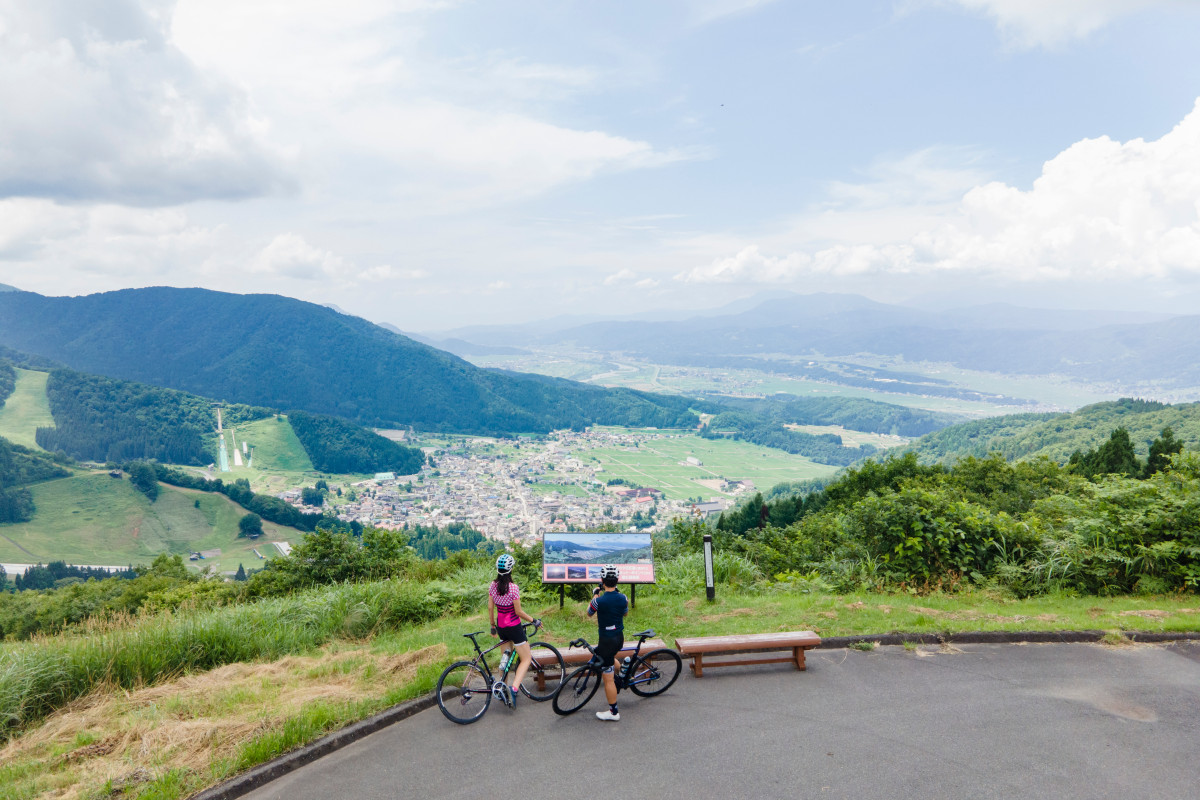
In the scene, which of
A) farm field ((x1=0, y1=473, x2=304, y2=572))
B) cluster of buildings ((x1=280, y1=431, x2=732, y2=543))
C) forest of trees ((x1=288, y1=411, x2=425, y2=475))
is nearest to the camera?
farm field ((x1=0, y1=473, x2=304, y2=572))

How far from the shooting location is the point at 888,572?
10.1 meters

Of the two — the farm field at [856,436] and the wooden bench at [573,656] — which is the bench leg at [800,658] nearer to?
the wooden bench at [573,656]

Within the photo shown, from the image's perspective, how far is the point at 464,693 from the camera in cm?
614

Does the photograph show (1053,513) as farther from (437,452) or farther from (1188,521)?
(437,452)

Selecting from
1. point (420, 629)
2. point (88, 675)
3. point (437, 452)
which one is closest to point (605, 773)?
point (420, 629)

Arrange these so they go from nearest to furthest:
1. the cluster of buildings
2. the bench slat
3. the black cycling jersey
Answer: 1. the black cycling jersey
2. the bench slat
3. the cluster of buildings

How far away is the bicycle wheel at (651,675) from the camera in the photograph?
6.28 metres

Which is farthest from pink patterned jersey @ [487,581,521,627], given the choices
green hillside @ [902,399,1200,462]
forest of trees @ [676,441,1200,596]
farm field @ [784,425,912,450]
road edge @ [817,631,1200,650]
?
farm field @ [784,425,912,450]

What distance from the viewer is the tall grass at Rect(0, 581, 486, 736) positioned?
6.32m

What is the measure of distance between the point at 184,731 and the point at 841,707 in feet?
20.6

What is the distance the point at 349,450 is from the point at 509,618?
440 ft

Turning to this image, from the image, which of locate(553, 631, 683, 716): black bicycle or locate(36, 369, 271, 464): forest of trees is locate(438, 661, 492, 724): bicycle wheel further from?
locate(36, 369, 271, 464): forest of trees

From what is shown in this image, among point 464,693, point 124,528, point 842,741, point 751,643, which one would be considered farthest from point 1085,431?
point 124,528

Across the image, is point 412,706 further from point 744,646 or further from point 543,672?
point 744,646
